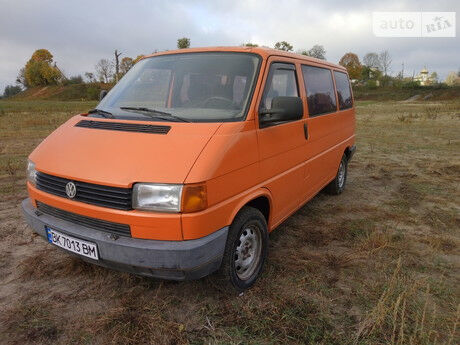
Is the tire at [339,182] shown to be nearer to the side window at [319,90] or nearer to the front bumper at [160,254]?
the side window at [319,90]

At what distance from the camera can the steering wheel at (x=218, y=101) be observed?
293 cm

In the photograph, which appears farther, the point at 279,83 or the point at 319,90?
the point at 319,90

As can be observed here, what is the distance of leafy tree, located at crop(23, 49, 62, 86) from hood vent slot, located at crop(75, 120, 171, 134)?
289 feet

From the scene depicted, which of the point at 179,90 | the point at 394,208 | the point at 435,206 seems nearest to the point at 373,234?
the point at 394,208

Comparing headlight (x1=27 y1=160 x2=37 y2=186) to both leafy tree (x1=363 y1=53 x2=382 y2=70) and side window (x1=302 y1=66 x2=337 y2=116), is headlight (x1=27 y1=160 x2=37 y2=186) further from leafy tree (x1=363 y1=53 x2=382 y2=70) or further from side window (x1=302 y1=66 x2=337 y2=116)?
leafy tree (x1=363 y1=53 x2=382 y2=70)

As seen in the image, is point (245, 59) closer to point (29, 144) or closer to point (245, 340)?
point (245, 340)

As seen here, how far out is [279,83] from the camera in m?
3.31

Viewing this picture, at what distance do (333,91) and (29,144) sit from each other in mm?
8894

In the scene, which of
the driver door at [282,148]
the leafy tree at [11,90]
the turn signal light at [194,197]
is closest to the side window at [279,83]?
the driver door at [282,148]

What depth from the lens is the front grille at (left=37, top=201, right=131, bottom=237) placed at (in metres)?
2.38

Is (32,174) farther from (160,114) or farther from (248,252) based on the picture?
(248,252)

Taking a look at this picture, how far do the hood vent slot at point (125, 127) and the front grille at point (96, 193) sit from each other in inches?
21.4

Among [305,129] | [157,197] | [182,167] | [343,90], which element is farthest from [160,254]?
[343,90]

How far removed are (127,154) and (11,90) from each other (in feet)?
377
